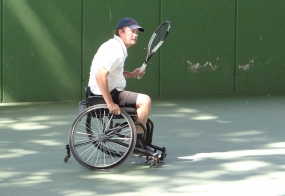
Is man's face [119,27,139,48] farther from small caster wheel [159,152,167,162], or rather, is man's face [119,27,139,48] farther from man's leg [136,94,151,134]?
small caster wheel [159,152,167,162]

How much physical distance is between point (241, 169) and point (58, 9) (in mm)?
4870

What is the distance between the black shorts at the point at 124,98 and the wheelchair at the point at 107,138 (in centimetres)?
5

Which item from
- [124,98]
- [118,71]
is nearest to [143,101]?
[124,98]

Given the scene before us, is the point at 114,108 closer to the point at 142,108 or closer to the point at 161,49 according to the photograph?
the point at 142,108

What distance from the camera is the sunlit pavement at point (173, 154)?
20.2 feet

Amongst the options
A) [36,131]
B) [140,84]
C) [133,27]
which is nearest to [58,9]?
[140,84]

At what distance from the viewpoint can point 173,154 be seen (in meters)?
7.50

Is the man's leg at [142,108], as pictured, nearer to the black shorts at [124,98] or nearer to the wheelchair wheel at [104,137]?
the black shorts at [124,98]

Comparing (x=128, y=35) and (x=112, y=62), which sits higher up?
(x=128, y=35)

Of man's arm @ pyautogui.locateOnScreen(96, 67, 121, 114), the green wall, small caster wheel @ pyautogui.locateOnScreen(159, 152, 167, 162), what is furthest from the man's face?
the green wall

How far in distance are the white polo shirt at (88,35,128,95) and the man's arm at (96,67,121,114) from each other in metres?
0.06

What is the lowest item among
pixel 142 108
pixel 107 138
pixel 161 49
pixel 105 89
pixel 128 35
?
pixel 107 138

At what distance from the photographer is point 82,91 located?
1101 centimetres

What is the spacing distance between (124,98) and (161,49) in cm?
461
